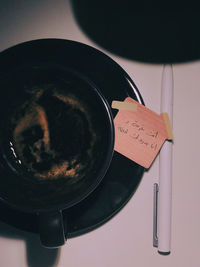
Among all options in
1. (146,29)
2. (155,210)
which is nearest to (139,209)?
(155,210)

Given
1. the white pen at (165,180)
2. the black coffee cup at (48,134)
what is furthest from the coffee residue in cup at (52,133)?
the white pen at (165,180)

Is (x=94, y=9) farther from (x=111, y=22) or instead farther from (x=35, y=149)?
(x=35, y=149)

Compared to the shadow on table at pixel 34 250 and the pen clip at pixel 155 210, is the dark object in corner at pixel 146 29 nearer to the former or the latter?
the pen clip at pixel 155 210

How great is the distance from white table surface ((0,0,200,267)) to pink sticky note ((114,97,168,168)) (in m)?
0.02

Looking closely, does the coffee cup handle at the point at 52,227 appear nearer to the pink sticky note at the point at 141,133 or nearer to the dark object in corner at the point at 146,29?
the pink sticky note at the point at 141,133

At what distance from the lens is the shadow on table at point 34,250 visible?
0.42m

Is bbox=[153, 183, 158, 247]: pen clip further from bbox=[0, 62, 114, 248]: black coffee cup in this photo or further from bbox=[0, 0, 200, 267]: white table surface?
bbox=[0, 62, 114, 248]: black coffee cup

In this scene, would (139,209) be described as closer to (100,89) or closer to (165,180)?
(165,180)

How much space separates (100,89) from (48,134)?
0.35 ft

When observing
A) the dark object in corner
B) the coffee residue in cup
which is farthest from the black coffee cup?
the dark object in corner

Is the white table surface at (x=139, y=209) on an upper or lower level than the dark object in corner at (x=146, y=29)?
lower

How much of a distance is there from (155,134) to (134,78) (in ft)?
0.31

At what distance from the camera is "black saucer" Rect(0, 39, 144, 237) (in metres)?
0.39

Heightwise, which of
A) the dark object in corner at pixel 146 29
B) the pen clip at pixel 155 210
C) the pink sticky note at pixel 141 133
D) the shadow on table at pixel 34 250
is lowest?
the shadow on table at pixel 34 250
